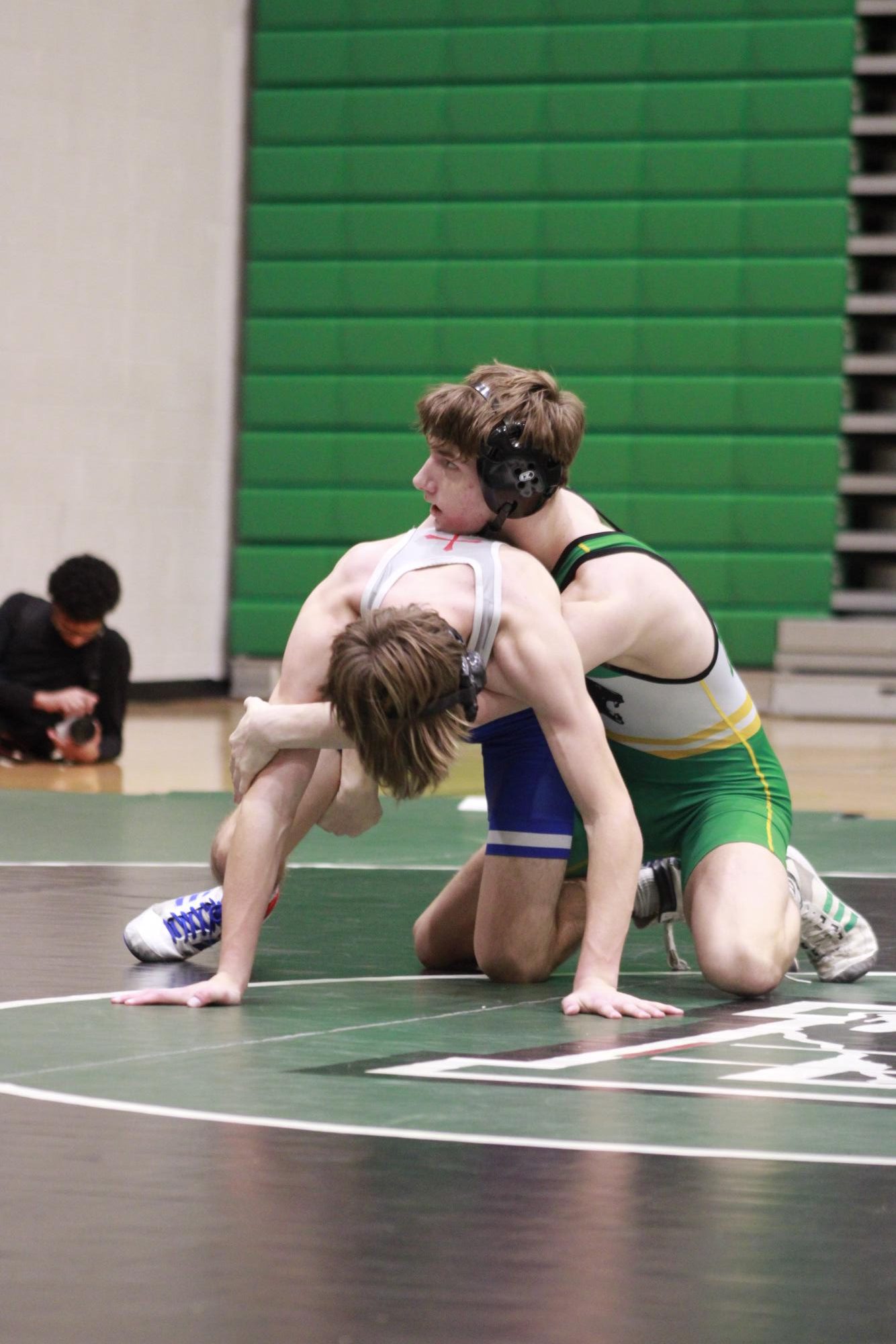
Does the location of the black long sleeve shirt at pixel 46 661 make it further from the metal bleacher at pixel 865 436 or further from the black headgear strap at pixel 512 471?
the metal bleacher at pixel 865 436

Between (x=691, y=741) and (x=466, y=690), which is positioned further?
(x=691, y=741)

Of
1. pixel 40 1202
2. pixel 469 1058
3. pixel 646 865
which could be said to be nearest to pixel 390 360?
pixel 646 865

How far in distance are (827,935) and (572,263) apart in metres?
7.64

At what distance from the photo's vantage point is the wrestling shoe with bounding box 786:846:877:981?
325 cm

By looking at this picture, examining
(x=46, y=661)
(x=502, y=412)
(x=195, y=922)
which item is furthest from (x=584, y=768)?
(x=46, y=661)

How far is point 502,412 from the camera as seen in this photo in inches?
112

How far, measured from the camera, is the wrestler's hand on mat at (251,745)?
109 inches

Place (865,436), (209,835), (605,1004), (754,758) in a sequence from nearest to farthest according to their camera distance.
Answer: (605,1004) < (754,758) < (209,835) < (865,436)

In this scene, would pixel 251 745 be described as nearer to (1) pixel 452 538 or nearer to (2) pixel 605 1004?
(1) pixel 452 538

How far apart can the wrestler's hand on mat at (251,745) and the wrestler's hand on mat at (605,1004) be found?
0.53 m

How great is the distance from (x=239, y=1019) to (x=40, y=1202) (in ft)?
3.06

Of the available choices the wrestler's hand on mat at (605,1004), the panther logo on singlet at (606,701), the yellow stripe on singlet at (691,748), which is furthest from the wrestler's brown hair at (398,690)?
the yellow stripe on singlet at (691,748)

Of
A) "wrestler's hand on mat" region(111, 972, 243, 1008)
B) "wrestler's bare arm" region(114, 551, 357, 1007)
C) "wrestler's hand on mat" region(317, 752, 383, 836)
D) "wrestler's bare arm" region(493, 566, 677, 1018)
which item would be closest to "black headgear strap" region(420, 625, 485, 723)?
"wrestler's bare arm" region(493, 566, 677, 1018)

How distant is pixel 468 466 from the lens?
114 inches
